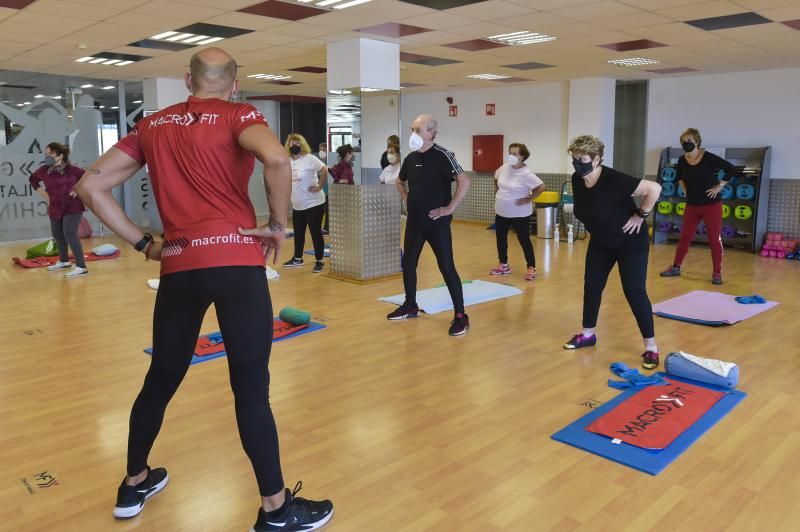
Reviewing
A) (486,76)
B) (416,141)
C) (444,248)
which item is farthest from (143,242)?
(486,76)

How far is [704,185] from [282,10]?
461cm

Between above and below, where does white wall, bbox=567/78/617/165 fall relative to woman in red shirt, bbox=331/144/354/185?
above

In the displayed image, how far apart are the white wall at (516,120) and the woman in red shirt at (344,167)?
18.4 ft

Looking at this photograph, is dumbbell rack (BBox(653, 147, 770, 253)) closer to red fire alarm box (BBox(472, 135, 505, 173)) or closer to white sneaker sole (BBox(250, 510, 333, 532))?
red fire alarm box (BBox(472, 135, 505, 173))

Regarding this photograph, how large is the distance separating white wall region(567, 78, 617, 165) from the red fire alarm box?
154 cm

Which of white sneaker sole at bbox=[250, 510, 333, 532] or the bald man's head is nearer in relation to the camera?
the bald man's head

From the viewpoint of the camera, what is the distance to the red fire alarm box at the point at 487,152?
12.6 meters

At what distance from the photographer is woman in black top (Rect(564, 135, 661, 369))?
4.09 metres

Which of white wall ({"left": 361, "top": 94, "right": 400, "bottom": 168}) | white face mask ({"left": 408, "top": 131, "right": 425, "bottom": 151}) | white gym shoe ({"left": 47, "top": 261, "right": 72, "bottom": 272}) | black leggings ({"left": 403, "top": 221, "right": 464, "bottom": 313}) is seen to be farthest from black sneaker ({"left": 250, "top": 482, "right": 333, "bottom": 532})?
white gym shoe ({"left": 47, "top": 261, "right": 72, "bottom": 272})

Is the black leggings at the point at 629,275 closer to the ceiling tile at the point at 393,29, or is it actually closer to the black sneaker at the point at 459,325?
the black sneaker at the point at 459,325

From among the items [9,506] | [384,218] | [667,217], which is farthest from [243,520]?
[667,217]

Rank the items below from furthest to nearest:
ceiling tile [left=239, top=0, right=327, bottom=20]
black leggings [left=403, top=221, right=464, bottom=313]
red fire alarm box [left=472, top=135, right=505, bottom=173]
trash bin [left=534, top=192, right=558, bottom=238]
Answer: red fire alarm box [left=472, top=135, right=505, bottom=173] → trash bin [left=534, top=192, right=558, bottom=238] → ceiling tile [left=239, top=0, right=327, bottom=20] → black leggings [left=403, top=221, right=464, bottom=313]

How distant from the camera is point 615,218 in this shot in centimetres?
418

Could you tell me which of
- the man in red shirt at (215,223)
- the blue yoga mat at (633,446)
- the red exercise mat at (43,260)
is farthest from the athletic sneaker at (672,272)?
the red exercise mat at (43,260)
